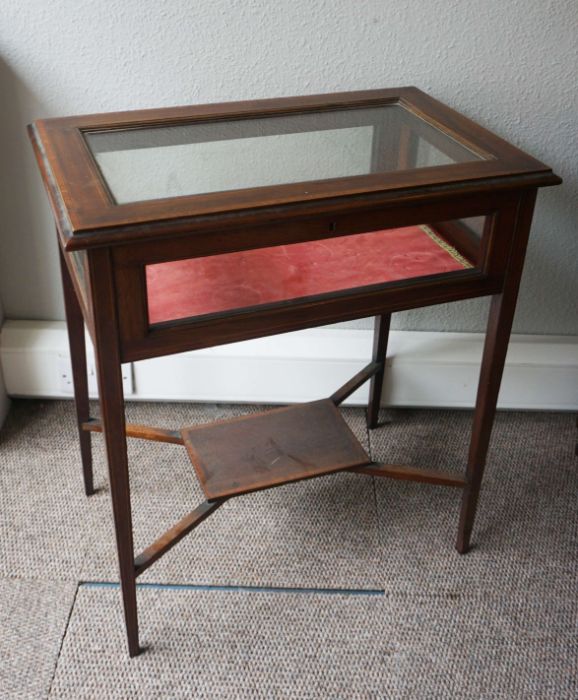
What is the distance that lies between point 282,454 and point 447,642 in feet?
1.48

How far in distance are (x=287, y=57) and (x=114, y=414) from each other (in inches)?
33.8

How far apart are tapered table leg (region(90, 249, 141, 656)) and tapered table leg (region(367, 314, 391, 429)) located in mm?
765

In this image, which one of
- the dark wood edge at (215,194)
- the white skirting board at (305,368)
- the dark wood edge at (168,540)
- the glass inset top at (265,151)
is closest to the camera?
the dark wood edge at (215,194)

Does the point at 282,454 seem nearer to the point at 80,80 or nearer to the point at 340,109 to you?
the point at 340,109

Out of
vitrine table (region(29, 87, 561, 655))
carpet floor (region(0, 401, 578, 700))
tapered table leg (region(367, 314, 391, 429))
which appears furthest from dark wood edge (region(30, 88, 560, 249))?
carpet floor (region(0, 401, 578, 700))

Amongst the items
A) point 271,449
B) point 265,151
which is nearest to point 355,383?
point 271,449

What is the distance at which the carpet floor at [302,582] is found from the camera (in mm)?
1422

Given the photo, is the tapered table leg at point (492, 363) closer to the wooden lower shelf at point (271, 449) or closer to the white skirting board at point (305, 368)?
the wooden lower shelf at point (271, 449)

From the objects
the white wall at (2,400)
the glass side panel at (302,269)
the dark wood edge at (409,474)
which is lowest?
the white wall at (2,400)

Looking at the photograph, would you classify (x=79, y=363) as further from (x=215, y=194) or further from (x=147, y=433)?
(x=215, y=194)

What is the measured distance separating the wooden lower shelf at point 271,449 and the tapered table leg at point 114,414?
0.67ft

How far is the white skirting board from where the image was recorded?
195cm

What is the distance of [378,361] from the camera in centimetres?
191

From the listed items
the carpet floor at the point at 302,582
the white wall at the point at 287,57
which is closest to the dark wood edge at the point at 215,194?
the white wall at the point at 287,57
